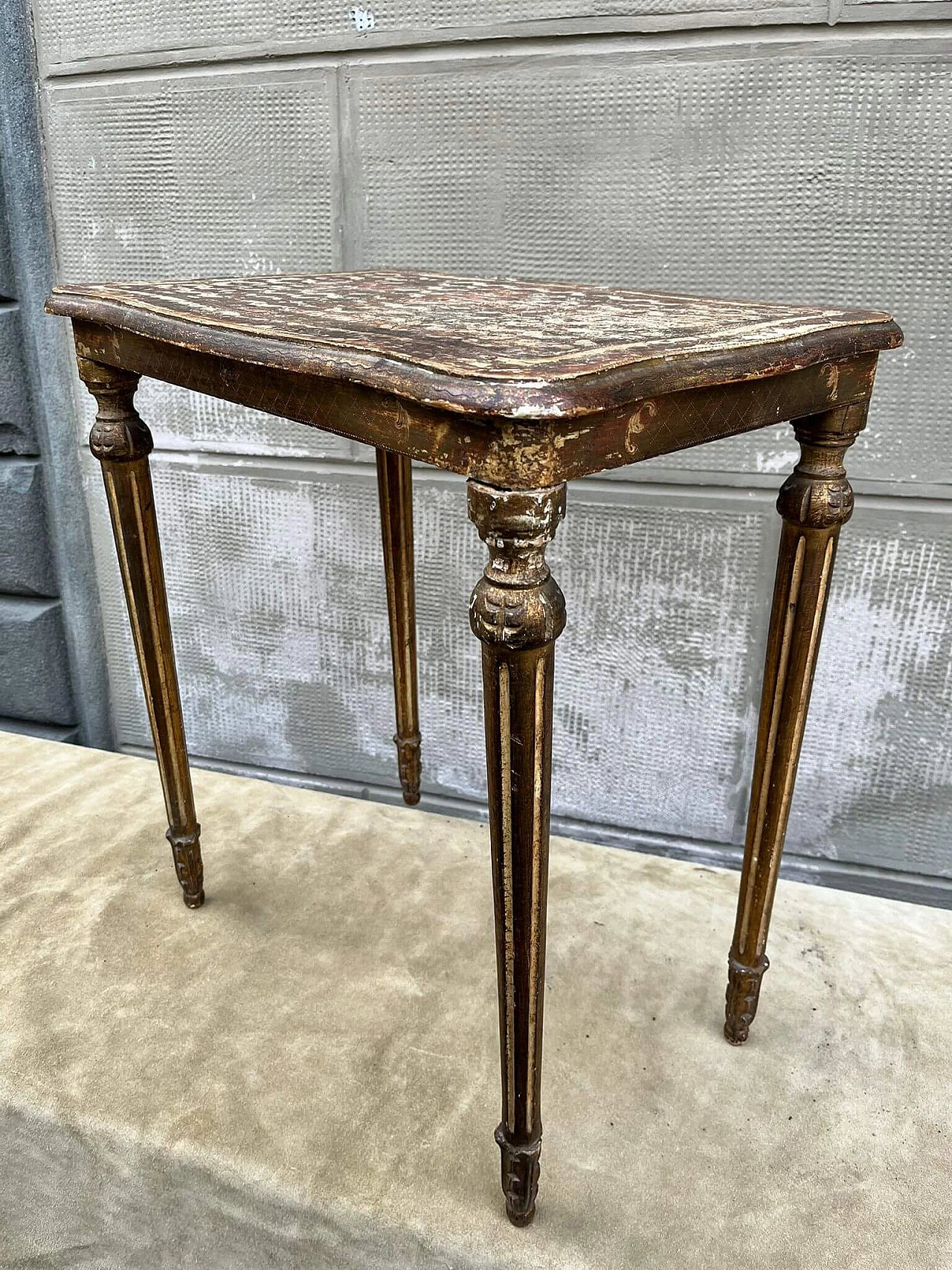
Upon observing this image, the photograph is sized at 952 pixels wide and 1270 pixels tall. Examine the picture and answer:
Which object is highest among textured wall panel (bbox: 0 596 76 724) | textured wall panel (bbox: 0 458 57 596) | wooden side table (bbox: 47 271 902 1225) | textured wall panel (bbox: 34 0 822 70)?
textured wall panel (bbox: 34 0 822 70)

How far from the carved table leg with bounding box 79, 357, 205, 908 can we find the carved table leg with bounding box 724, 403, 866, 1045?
55 centimetres

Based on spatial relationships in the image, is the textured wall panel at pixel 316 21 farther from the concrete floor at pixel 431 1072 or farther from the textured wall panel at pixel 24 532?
the concrete floor at pixel 431 1072

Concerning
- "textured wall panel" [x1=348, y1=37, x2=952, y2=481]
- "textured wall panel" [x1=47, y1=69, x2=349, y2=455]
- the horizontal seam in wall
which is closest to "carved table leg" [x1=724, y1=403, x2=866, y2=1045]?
"textured wall panel" [x1=348, y1=37, x2=952, y2=481]

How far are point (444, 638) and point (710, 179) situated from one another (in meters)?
0.65

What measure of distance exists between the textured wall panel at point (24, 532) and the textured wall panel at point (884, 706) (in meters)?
1.14

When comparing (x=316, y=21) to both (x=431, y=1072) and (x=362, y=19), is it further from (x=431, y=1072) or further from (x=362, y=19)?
(x=431, y=1072)

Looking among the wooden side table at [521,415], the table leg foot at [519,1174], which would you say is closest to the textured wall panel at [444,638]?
the wooden side table at [521,415]

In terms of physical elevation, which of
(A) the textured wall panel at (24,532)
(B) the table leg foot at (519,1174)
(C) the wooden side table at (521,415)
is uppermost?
(C) the wooden side table at (521,415)

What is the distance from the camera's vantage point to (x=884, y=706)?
3.81ft

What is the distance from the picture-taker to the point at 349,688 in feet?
4.56

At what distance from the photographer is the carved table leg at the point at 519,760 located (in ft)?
1.60

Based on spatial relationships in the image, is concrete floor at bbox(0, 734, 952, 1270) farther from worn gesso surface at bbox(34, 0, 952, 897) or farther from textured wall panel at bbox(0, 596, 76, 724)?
textured wall panel at bbox(0, 596, 76, 724)

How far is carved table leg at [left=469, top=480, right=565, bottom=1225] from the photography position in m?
0.49

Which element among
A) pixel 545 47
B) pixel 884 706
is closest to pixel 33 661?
pixel 545 47
